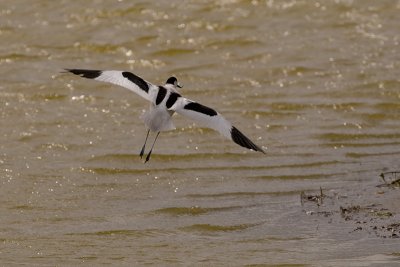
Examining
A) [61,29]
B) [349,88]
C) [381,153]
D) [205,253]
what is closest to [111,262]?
Result: [205,253]

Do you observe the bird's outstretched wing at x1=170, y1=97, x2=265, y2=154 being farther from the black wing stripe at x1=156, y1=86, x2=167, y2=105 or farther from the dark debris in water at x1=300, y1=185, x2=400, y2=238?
the dark debris in water at x1=300, y1=185, x2=400, y2=238

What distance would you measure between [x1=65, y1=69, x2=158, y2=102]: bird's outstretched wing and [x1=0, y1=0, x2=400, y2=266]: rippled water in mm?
800

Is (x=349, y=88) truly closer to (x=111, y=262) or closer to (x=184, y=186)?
(x=184, y=186)

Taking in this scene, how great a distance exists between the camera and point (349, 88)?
1173 centimetres

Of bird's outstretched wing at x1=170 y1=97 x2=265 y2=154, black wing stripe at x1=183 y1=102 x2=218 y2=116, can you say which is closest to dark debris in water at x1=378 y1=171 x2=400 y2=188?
bird's outstretched wing at x1=170 y1=97 x2=265 y2=154

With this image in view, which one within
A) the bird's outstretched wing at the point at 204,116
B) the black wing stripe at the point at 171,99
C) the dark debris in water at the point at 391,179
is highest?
the black wing stripe at the point at 171,99

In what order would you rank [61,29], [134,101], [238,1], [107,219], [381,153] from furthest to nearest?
[238,1] < [61,29] < [134,101] < [381,153] < [107,219]

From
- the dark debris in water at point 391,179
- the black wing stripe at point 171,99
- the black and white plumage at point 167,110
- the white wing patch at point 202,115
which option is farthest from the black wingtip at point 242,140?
the dark debris in water at point 391,179

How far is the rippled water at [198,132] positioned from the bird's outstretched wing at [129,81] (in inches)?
31.5

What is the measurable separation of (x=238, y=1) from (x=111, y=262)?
8572 mm

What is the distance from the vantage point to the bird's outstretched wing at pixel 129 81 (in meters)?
8.20

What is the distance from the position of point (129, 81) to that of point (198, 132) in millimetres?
2184

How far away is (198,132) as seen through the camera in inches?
408

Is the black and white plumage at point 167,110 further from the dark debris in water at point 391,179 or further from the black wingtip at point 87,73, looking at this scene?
the dark debris in water at point 391,179
